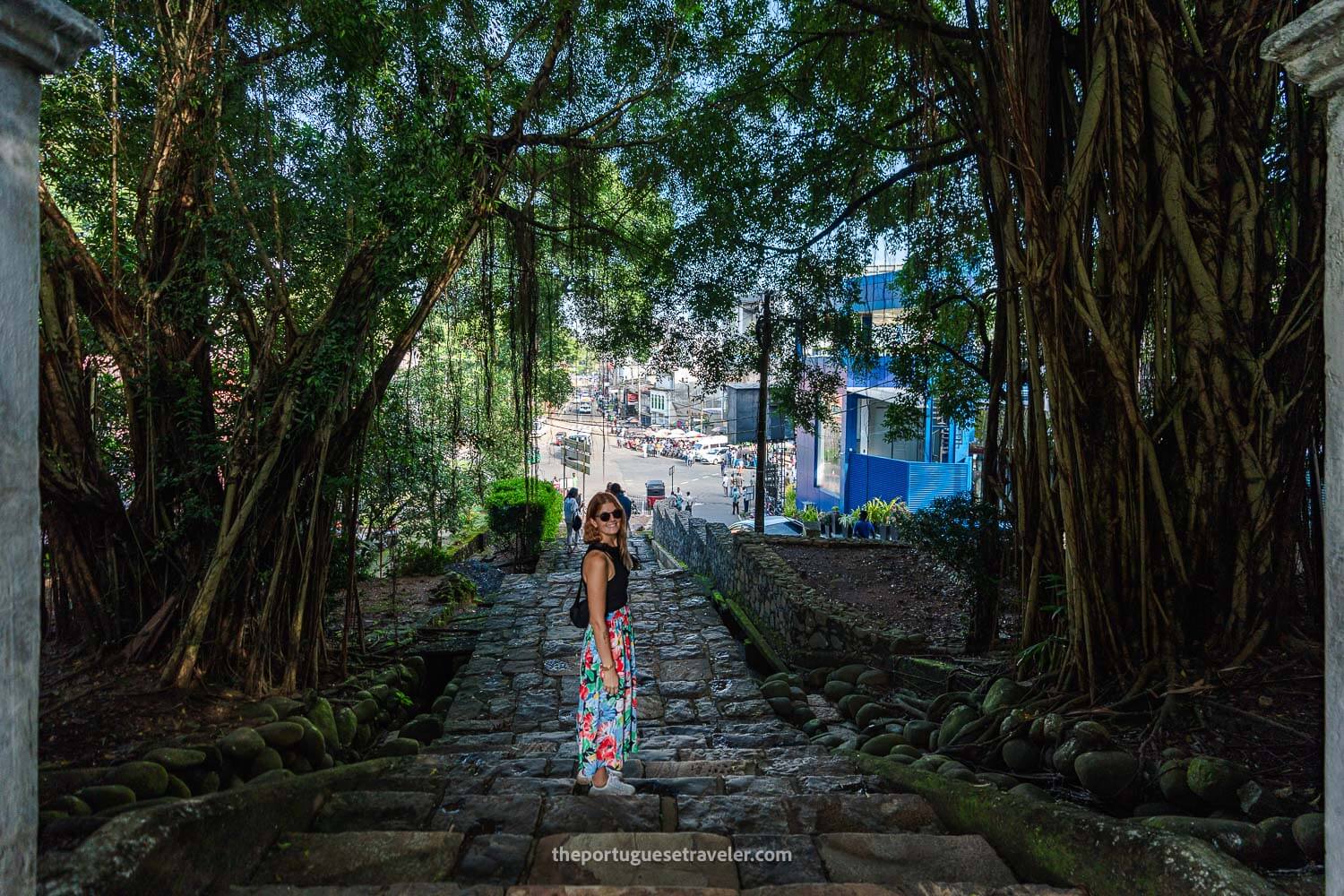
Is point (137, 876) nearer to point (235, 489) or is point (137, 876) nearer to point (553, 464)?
point (235, 489)

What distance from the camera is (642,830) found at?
8.91 ft

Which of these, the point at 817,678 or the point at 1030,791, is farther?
the point at 817,678

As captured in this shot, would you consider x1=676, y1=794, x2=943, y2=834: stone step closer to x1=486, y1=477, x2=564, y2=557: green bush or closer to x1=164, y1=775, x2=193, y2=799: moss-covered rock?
x1=164, y1=775, x2=193, y2=799: moss-covered rock

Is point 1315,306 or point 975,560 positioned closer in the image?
point 1315,306

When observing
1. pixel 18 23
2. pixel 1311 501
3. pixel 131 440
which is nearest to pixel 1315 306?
pixel 1311 501

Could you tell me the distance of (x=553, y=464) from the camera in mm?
34219

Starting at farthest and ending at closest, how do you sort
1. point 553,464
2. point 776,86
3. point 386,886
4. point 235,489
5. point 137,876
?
point 553,464 < point 776,86 < point 235,489 < point 386,886 < point 137,876

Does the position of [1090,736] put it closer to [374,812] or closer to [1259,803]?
[1259,803]

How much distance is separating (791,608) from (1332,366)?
5.93 m

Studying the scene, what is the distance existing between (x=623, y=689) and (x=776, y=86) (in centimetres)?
574

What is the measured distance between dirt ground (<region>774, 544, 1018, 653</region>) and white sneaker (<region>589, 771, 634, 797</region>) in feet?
11.4

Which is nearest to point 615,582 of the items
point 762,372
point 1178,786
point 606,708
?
point 606,708

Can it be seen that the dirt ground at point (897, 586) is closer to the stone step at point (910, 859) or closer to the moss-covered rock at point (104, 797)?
the stone step at point (910, 859)

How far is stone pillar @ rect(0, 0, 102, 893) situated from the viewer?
1512 mm
